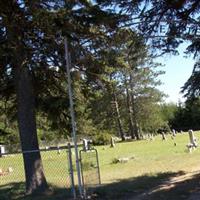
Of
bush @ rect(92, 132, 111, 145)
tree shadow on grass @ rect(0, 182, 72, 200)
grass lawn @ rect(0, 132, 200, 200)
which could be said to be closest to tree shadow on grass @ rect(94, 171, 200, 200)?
grass lawn @ rect(0, 132, 200, 200)

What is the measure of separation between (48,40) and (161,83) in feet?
173

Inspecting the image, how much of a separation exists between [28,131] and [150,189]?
406cm

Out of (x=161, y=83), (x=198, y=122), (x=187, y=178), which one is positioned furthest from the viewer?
(x=198, y=122)

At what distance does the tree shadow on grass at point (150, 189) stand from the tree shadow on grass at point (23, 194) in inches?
40.2

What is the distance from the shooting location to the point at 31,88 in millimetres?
15547

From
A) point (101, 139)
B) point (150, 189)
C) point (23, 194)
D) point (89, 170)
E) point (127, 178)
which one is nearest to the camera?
point (89, 170)

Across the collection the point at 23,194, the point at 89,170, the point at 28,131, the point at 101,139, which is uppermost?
the point at 101,139

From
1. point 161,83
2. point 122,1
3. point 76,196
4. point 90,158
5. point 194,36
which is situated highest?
point 161,83

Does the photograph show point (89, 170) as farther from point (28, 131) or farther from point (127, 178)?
point (127, 178)

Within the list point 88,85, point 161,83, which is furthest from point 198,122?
point 88,85

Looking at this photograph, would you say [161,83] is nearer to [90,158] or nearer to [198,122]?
[198,122]

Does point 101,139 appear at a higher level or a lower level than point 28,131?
higher

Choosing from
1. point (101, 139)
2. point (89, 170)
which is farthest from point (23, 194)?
point (101, 139)

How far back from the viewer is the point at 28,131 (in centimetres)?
1527
